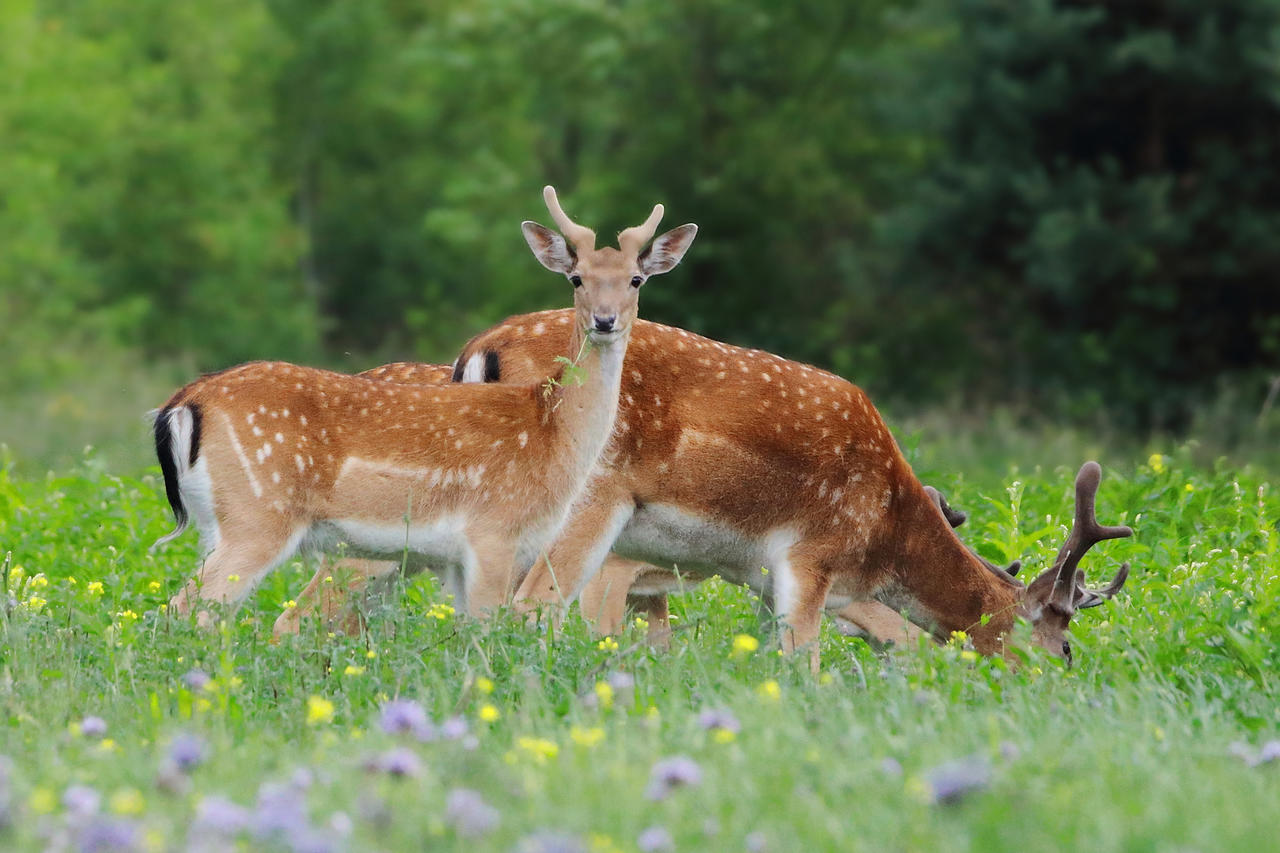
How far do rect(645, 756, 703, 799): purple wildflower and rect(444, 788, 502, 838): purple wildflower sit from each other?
1.14ft

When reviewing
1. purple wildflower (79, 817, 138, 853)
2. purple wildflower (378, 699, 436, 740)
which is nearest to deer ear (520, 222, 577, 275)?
purple wildflower (378, 699, 436, 740)

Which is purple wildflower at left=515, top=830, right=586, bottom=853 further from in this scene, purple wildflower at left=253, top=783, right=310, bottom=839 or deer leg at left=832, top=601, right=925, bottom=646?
deer leg at left=832, top=601, right=925, bottom=646

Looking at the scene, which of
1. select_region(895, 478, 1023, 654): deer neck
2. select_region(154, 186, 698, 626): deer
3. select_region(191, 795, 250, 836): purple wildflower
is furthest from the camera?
select_region(895, 478, 1023, 654): deer neck

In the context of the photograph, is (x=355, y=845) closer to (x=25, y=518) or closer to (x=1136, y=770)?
(x=1136, y=770)

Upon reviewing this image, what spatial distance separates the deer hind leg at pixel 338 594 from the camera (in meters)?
6.24

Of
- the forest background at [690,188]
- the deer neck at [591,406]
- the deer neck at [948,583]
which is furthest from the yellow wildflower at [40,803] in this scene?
the forest background at [690,188]

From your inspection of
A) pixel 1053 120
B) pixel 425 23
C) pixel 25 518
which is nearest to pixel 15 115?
pixel 425 23

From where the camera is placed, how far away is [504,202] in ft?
98.6

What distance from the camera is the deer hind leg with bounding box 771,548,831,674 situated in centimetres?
760

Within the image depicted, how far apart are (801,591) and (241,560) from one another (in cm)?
224

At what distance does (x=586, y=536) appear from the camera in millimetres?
7539

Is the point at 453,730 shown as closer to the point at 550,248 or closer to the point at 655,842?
the point at 655,842

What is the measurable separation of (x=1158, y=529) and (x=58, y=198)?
25.6 m

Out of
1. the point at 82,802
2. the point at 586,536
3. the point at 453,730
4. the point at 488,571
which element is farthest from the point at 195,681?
the point at 586,536
